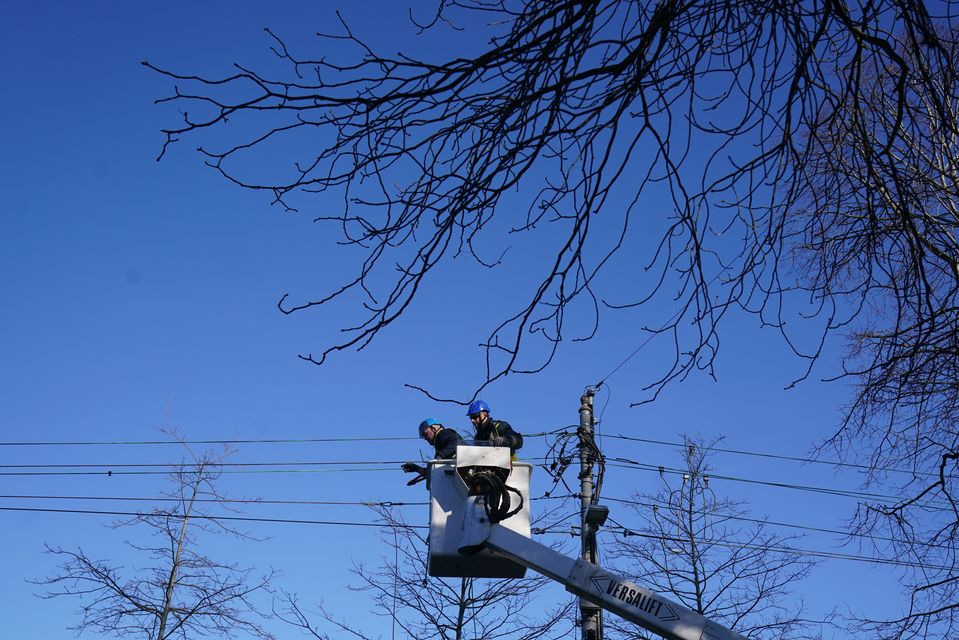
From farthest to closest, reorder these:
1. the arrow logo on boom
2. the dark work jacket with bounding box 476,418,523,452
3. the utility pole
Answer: the utility pole
the dark work jacket with bounding box 476,418,523,452
the arrow logo on boom

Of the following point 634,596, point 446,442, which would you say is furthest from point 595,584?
point 446,442

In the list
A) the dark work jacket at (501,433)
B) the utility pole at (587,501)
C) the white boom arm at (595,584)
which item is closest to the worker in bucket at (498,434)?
the dark work jacket at (501,433)

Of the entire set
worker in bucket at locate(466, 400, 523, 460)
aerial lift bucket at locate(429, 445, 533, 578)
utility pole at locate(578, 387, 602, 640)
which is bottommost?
aerial lift bucket at locate(429, 445, 533, 578)

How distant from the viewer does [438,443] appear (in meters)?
7.71

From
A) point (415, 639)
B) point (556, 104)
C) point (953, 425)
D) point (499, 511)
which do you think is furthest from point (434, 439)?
point (415, 639)

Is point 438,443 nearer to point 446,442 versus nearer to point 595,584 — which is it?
point 446,442

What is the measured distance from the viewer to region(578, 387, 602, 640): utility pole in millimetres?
11281

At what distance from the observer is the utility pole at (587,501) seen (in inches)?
444

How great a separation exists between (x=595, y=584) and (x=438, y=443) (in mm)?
1750

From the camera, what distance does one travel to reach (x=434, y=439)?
7.89 metres

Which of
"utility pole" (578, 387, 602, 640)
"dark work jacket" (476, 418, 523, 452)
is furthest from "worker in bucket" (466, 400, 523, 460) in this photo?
"utility pole" (578, 387, 602, 640)

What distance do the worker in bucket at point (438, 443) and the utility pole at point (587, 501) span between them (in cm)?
304

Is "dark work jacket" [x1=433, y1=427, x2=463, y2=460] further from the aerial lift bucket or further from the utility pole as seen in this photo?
the utility pole

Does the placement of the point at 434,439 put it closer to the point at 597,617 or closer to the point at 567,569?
the point at 567,569
